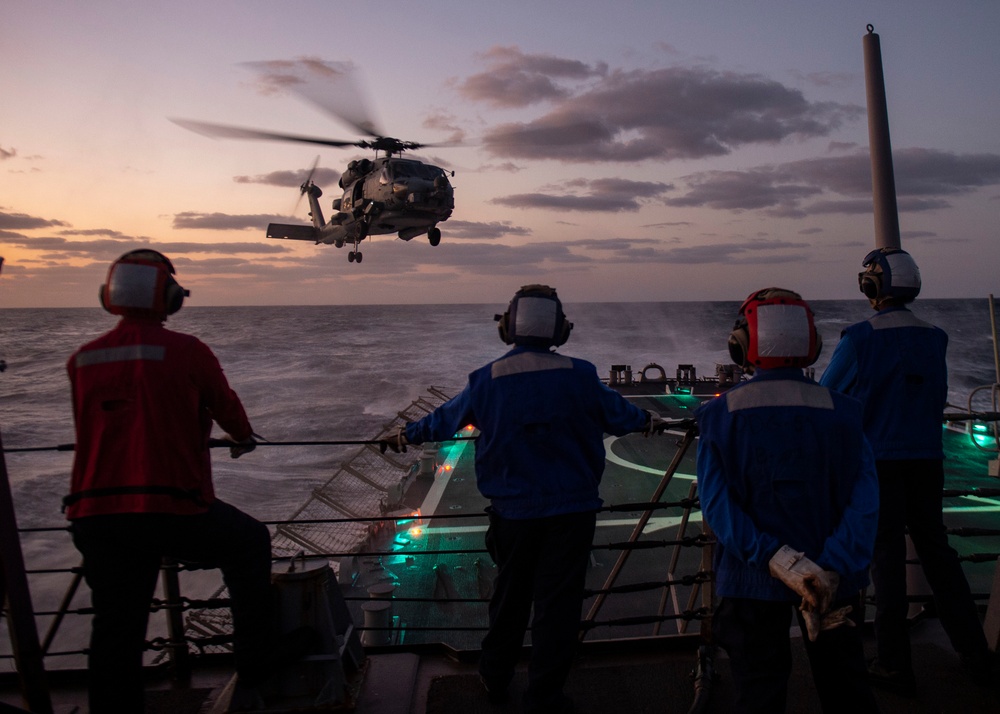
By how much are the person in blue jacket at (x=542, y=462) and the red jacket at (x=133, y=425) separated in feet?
3.54

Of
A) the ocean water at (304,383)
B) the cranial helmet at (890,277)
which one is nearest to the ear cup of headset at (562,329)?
the cranial helmet at (890,277)

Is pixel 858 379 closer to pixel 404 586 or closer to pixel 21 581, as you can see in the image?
pixel 21 581

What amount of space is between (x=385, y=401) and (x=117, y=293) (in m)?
52.0

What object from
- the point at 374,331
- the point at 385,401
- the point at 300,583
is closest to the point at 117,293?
the point at 300,583

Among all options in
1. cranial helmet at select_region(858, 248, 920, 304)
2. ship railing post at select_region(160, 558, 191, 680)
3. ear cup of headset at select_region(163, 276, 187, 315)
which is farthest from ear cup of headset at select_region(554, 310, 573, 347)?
ship railing post at select_region(160, 558, 191, 680)

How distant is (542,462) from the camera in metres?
3.21

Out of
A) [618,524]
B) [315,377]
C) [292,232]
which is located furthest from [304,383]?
[618,524]

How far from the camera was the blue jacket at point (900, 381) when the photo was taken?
343 centimetres

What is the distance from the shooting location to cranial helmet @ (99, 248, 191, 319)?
297cm

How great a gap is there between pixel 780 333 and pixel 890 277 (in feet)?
5.08

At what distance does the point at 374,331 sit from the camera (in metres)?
126

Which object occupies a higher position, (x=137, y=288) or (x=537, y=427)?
(x=137, y=288)

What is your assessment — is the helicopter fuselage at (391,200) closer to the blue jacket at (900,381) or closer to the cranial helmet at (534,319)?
the cranial helmet at (534,319)

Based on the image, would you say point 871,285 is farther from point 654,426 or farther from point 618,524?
point 618,524
